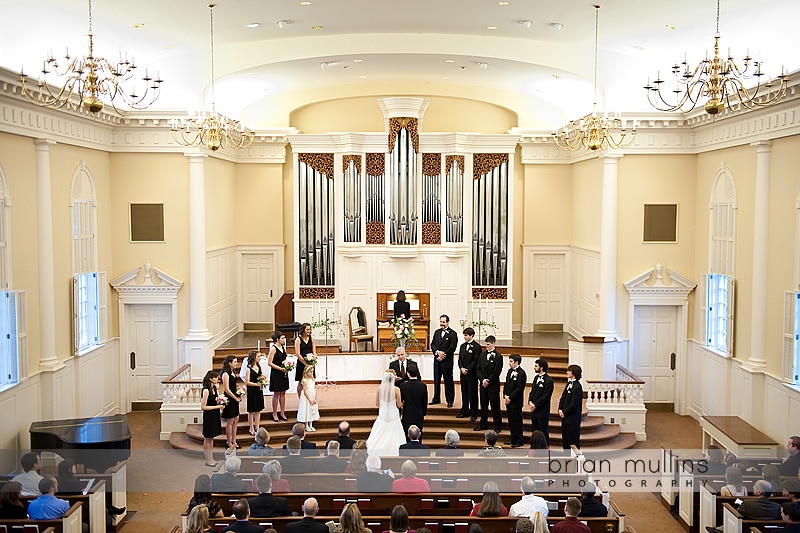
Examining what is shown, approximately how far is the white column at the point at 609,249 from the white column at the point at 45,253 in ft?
36.4

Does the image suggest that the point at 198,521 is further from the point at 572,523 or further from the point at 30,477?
the point at 30,477

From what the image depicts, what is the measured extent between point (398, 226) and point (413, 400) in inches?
299

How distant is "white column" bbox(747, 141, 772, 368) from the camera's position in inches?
558

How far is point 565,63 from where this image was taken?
1659cm

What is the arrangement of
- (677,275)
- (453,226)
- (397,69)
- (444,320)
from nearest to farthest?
(444,320)
(677,275)
(397,69)
(453,226)

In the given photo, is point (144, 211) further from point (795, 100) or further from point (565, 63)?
point (795, 100)

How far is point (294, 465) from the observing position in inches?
400

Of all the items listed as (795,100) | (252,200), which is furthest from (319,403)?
(795,100)

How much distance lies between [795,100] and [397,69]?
888 cm

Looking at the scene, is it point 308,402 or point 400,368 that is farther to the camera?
point 308,402

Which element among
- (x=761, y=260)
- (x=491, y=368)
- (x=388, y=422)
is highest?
(x=761, y=260)

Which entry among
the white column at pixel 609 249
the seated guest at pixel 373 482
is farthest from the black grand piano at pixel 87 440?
the white column at pixel 609 249

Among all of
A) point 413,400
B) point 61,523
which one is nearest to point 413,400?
point 413,400

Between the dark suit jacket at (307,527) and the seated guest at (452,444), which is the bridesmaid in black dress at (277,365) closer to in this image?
the seated guest at (452,444)
